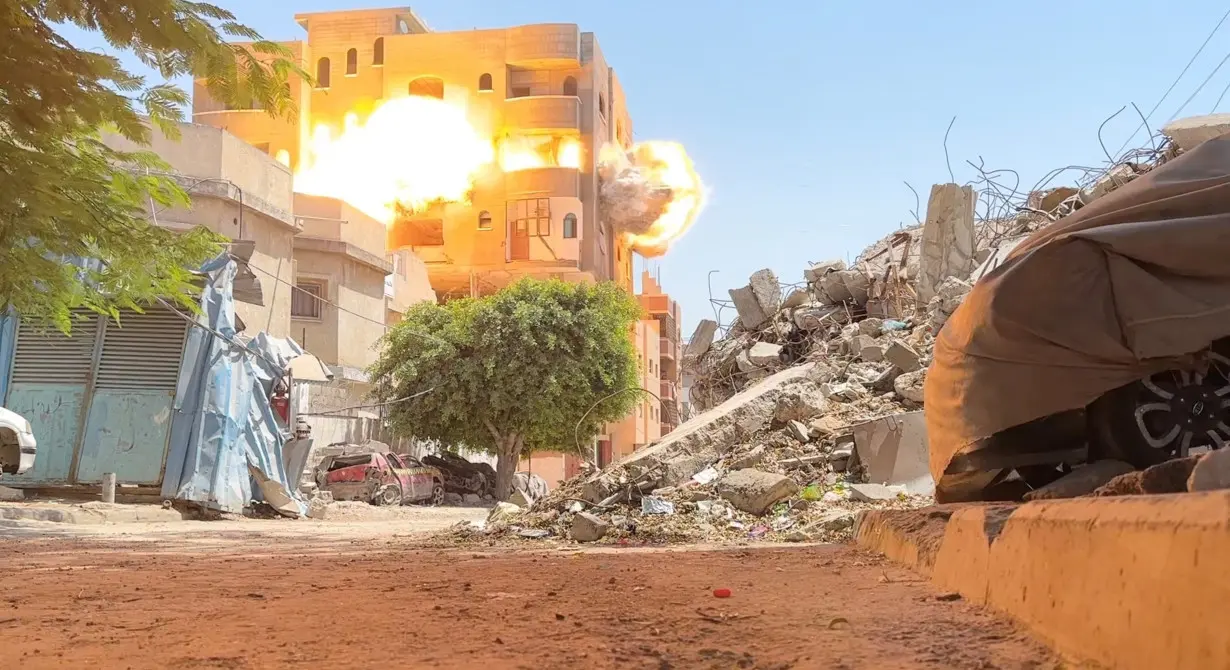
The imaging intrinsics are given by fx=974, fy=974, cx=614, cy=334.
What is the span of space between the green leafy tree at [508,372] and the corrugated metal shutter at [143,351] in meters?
11.5

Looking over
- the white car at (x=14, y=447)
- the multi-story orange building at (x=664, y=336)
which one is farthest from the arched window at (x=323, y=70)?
the white car at (x=14, y=447)

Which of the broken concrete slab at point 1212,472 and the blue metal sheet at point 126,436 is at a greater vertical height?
the blue metal sheet at point 126,436

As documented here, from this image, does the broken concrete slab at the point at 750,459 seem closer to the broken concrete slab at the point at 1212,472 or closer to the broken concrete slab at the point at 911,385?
the broken concrete slab at the point at 911,385

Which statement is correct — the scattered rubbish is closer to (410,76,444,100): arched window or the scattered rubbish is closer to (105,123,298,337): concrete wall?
(105,123,298,337): concrete wall

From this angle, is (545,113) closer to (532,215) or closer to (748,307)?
(532,215)

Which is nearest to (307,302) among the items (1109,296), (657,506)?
(657,506)

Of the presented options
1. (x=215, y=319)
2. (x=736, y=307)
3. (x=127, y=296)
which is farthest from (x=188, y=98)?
(x=736, y=307)

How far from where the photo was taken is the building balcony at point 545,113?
46406 millimetres

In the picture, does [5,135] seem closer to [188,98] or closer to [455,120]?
[188,98]

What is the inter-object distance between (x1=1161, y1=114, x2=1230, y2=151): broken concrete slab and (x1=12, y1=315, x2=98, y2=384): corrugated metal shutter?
1563 cm

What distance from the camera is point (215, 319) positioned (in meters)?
15.9

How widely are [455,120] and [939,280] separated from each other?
125 feet

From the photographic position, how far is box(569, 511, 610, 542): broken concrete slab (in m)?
9.09

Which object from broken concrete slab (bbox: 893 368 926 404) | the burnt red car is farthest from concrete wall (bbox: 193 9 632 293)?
broken concrete slab (bbox: 893 368 926 404)
